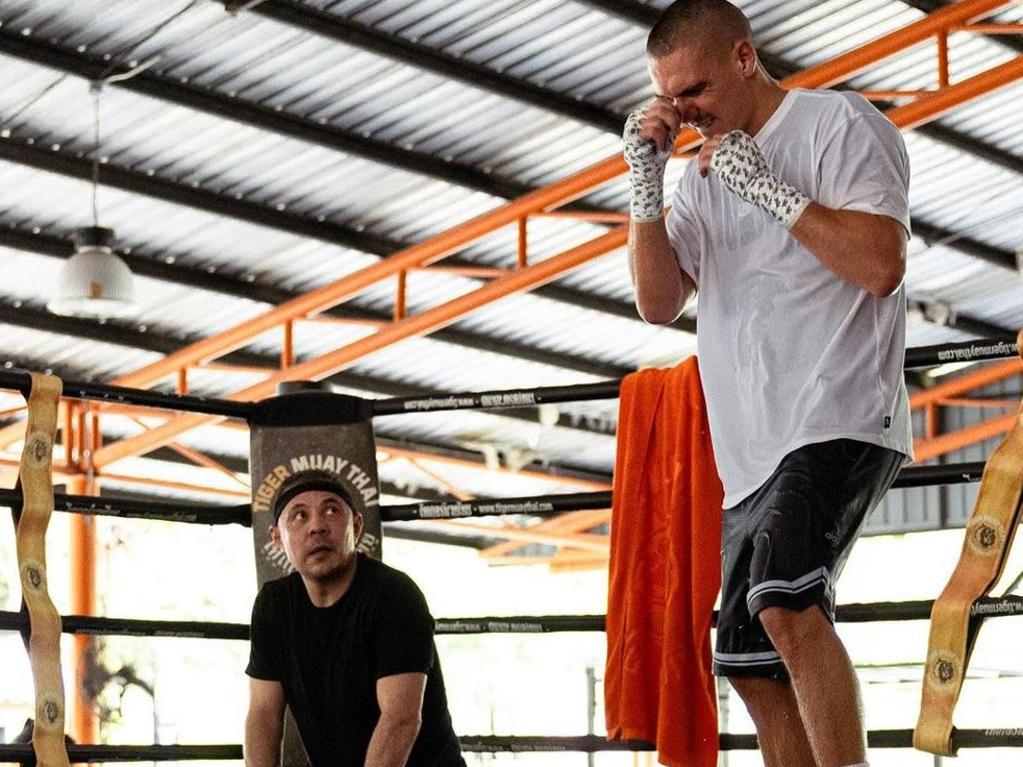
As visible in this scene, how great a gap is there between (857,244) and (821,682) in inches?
26.3

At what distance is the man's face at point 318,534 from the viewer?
3738 mm

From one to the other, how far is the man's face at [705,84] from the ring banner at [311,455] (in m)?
1.58

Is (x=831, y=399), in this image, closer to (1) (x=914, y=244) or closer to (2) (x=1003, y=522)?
(2) (x=1003, y=522)

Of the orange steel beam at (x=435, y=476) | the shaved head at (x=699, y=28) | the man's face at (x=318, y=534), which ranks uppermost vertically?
the orange steel beam at (x=435, y=476)

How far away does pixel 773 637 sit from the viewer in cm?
254

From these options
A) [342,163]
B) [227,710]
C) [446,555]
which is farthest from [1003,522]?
[227,710]

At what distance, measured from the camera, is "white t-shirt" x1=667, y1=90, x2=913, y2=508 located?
8.61ft

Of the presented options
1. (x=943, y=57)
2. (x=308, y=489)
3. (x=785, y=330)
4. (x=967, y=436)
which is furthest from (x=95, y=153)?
(x=967, y=436)

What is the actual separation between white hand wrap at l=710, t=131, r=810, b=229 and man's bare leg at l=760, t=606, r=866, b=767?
24.1 inches

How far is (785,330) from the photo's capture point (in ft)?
8.84

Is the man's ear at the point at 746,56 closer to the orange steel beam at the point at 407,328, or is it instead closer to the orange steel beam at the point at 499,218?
the orange steel beam at the point at 499,218

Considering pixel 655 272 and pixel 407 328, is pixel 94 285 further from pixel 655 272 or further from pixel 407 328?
pixel 655 272

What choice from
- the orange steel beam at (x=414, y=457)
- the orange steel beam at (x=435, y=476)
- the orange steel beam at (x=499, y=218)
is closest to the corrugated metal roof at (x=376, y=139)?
the orange steel beam at (x=499, y=218)

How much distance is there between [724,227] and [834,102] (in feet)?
0.94
